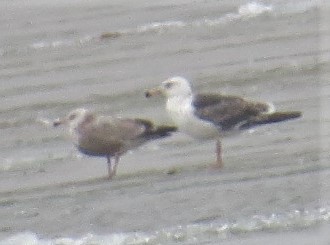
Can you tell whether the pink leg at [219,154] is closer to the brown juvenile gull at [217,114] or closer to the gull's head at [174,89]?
the brown juvenile gull at [217,114]

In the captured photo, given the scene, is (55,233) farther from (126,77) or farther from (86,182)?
(126,77)

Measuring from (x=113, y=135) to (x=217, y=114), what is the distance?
2.43 ft

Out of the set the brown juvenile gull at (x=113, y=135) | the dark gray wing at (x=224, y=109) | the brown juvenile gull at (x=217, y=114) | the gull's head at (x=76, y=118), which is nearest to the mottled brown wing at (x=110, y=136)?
the brown juvenile gull at (x=113, y=135)

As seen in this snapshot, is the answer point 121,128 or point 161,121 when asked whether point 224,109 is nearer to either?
point 121,128

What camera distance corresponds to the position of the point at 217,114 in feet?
31.6

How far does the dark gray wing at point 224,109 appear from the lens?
962 centimetres

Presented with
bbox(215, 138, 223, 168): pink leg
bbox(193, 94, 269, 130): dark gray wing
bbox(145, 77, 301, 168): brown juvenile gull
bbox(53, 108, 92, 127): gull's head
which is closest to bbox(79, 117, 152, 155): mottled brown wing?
bbox(53, 108, 92, 127): gull's head

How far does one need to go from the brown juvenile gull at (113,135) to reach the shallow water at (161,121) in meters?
0.15

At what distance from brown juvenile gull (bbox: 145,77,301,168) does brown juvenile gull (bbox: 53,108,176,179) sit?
0.54 feet

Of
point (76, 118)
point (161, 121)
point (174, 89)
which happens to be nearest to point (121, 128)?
point (76, 118)

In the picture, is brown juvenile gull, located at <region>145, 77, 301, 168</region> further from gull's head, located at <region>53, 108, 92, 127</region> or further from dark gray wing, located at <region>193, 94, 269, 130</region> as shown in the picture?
gull's head, located at <region>53, 108, 92, 127</region>

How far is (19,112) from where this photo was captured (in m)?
11.3

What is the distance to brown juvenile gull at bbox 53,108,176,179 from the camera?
9.49 meters

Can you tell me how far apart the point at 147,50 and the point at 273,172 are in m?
4.64
